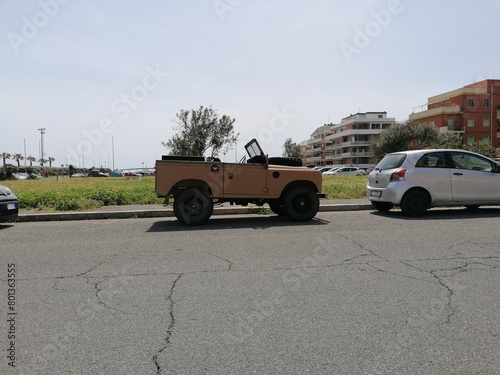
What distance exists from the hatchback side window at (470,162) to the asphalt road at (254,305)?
3406 mm

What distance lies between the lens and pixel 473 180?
33.0 feet

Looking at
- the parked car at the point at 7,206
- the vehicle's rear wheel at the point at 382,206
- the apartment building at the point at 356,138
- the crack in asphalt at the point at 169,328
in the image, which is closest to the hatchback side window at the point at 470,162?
the vehicle's rear wheel at the point at 382,206

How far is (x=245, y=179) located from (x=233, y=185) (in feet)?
1.00

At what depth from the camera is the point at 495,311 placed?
370 centimetres

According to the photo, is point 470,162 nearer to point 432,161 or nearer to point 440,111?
point 432,161

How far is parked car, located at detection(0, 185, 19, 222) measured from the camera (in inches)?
358

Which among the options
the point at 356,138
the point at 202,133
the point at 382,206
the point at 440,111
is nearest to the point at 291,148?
the point at 356,138

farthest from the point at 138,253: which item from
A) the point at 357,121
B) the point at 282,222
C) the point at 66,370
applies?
the point at 357,121

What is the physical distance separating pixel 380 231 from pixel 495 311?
4.17m

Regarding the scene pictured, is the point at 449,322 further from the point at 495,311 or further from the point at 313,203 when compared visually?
the point at 313,203

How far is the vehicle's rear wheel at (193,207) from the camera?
346 inches

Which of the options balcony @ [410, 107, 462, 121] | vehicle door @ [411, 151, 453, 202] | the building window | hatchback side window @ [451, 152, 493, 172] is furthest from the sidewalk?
the building window

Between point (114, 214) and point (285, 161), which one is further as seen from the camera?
point (114, 214)

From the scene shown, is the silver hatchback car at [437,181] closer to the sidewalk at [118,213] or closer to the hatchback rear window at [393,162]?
the hatchback rear window at [393,162]
